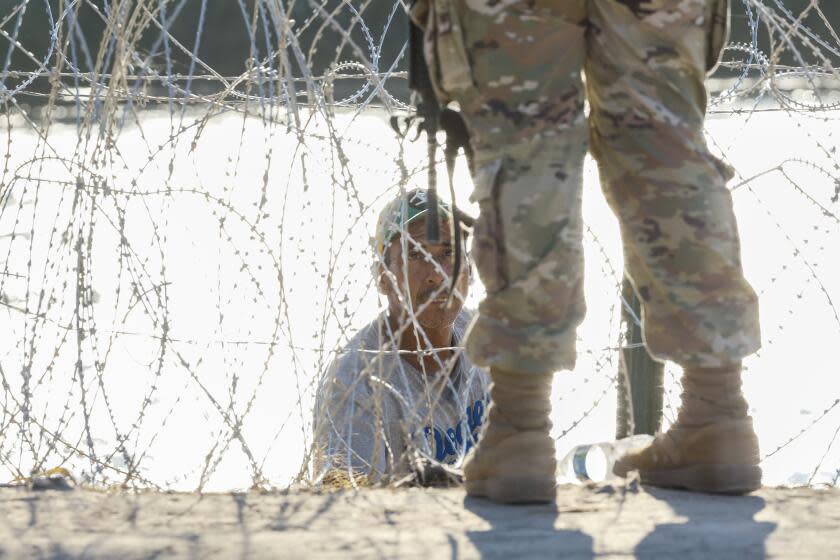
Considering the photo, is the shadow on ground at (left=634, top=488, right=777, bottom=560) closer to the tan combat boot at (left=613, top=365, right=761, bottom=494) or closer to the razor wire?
the tan combat boot at (left=613, top=365, right=761, bottom=494)

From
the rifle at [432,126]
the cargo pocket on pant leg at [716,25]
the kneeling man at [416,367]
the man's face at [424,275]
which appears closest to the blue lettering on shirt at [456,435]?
the kneeling man at [416,367]

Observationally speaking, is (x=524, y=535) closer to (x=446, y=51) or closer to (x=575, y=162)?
(x=575, y=162)

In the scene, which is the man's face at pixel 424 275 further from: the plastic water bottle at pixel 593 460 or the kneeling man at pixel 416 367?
the plastic water bottle at pixel 593 460

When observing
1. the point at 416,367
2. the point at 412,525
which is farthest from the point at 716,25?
the point at 416,367

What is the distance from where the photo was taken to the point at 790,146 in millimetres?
6809

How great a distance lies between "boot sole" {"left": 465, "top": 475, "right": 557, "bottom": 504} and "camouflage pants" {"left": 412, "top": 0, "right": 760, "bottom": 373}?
0.15 m

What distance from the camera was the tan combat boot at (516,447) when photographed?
1.98m

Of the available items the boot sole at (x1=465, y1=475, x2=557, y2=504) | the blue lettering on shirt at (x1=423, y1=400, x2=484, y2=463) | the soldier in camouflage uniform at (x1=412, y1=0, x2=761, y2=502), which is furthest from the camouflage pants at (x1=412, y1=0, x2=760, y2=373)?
the blue lettering on shirt at (x1=423, y1=400, x2=484, y2=463)

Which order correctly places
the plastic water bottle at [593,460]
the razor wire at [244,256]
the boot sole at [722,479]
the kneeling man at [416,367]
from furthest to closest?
the kneeling man at [416,367] → the plastic water bottle at [593,460] → the razor wire at [244,256] → the boot sole at [722,479]

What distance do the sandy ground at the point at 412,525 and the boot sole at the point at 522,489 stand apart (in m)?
0.02

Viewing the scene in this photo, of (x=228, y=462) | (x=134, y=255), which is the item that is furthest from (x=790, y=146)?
(x=134, y=255)

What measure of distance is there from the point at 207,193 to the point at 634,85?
26.1 inches

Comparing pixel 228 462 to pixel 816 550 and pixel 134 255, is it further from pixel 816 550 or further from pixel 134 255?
pixel 816 550

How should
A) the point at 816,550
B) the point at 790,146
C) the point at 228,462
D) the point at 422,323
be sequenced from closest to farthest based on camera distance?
the point at 816,550
the point at 422,323
the point at 228,462
the point at 790,146
